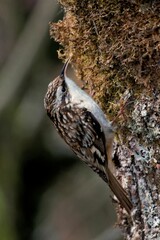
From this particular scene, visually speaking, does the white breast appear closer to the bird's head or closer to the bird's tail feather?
the bird's head

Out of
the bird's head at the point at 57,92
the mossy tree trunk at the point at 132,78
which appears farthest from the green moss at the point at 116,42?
the bird's head at the point at 57,92

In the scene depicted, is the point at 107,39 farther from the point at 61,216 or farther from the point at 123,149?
the point at 61,216

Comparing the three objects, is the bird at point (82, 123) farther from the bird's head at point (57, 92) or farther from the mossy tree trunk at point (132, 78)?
the mossy tree trunk at point (132, 78)

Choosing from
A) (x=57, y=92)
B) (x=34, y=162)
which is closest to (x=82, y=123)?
(x=57, y=92)

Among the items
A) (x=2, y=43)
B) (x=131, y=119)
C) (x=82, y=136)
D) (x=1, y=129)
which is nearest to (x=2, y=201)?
(x=1, y=129)

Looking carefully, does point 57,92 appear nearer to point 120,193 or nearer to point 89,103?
point 89,103

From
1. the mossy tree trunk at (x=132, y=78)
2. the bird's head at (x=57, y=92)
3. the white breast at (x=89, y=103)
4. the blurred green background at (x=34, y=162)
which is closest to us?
the mossy tree trunk at (x=132, y=78)
